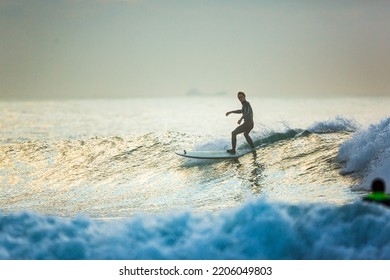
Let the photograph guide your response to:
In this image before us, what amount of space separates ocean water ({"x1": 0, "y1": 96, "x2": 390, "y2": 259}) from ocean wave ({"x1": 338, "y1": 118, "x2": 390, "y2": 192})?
2 cm

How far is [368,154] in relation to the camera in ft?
25.1

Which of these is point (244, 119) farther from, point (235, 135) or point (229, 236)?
point (229, 236)

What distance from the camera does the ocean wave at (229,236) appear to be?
4504mm

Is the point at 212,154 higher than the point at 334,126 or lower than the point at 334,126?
lower

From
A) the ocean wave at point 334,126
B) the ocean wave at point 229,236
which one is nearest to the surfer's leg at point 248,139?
the ocean wave at point 334,126

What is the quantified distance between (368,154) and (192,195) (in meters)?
2.13

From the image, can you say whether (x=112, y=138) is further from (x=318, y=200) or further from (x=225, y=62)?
(x=318, y=200)

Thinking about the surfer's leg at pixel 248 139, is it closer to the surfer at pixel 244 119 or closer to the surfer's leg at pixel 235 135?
the surfer at pixel 244 119

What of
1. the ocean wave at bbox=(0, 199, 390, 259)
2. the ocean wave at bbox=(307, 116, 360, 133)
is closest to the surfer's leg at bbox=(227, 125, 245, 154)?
the ocean wave at bbox=(307, 116, 360, 133)

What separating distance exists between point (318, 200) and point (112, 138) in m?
6.25

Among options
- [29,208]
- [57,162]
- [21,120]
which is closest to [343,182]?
[29,208]

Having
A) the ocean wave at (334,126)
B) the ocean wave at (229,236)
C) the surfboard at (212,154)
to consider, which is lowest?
the ocean wave at (229,236)

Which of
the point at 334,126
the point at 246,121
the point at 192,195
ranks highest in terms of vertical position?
the point at 246,121

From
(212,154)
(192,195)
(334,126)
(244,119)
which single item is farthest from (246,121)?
(192,195)
